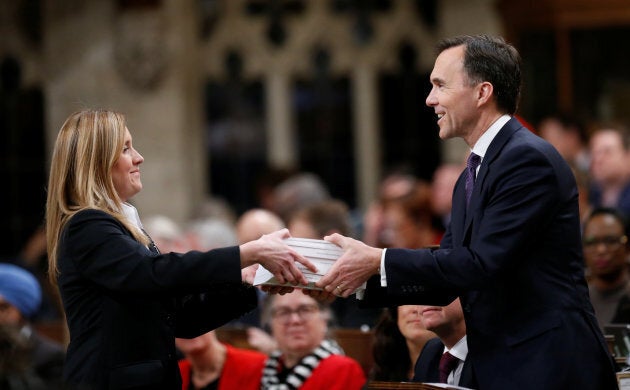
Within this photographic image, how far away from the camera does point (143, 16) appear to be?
12.2 m

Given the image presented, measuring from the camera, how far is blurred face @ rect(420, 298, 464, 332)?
16.9 feet

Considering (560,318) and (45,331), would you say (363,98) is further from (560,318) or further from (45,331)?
(560,318)

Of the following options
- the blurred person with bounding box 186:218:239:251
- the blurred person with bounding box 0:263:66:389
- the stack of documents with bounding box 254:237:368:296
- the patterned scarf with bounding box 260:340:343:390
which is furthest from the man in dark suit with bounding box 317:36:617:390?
the blurred person with bounding box 186:218:239:251

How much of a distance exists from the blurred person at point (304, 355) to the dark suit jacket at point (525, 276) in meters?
1.75

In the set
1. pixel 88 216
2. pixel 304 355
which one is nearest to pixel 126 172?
pixel 88 216

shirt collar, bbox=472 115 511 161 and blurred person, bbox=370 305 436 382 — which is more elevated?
shirt collar, bbox=472 115 511 161

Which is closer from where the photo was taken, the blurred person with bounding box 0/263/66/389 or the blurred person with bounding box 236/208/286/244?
the blurred person with bounding box 0/263/66/389

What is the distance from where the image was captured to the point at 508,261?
Result: 178 inches

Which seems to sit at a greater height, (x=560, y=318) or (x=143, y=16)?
(x=143, y=16)

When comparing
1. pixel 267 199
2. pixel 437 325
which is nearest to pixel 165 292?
pixel 437 325

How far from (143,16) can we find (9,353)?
26.4 feet

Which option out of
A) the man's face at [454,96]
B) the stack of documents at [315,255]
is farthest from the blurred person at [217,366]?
the man's face at [454,96]

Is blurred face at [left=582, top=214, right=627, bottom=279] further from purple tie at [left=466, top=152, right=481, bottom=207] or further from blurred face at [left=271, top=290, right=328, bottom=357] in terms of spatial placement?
purple tie at [left=466, top=152, right=481, bottom=207]

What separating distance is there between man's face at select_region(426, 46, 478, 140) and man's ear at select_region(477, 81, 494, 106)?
12 mm
